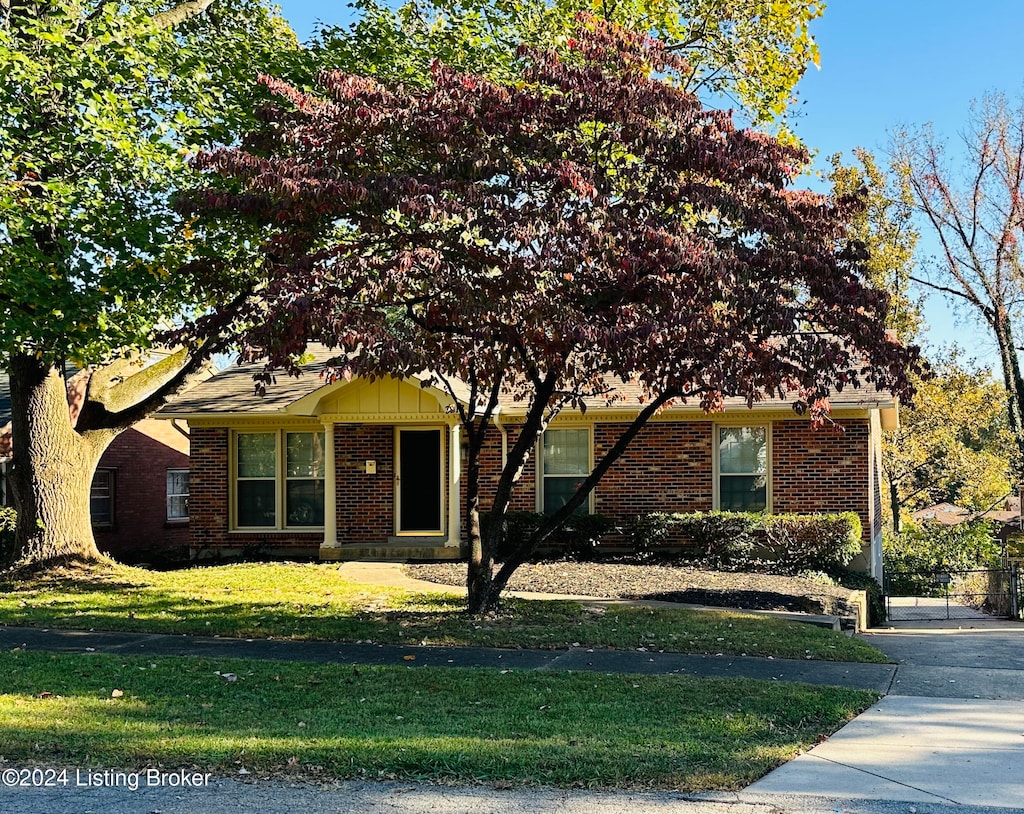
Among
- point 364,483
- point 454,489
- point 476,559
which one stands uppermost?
point 364,483

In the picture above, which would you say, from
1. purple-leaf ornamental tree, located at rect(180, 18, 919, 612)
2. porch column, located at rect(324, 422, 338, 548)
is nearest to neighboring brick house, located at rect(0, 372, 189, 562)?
porch column, located at rect(324, 422, 338, 548)

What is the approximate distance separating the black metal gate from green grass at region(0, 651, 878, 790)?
11.1 meters

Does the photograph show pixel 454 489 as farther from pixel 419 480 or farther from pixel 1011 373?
pixel 1011 373

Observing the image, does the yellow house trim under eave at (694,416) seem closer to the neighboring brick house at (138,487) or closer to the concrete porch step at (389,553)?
the concrete porch step at (389,553)

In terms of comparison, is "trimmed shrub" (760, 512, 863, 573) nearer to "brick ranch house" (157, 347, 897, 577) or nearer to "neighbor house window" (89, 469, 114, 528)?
"brick ranch house" (157, 347, 897, 577)

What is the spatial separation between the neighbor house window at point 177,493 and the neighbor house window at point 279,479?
23.1 ft


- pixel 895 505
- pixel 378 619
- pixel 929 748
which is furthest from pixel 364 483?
pixel 895 505

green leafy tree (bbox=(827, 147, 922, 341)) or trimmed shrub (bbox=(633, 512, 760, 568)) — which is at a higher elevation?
green leafy tree (bbox=(827, 147, 922, 341))

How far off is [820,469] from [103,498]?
16.8 m

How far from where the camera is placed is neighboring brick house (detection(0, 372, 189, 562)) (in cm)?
2467

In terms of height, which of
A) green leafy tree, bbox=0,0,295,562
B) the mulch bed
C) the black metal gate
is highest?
green leafy tree, bbox=0,0,295,562

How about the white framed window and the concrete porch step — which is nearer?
the concrete porch step

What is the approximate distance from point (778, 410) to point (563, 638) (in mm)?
8989

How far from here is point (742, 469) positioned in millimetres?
19109
